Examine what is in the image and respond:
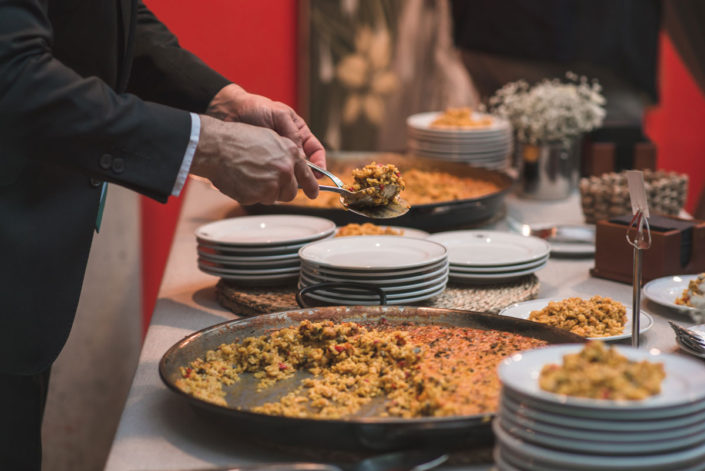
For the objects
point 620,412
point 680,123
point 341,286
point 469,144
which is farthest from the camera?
point 680,123

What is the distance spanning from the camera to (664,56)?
15.1 feet

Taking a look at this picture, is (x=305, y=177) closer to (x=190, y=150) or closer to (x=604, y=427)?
(x=190, y=150)

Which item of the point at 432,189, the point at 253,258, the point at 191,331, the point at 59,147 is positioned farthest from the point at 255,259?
the point at 432,189

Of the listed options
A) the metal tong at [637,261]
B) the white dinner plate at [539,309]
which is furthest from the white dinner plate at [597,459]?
the white dinner plate at [539,309]

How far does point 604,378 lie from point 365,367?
471 mm

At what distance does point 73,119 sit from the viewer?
1.13 metres

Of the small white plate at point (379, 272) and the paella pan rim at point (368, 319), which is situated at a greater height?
the small white plate at point (379, 272)

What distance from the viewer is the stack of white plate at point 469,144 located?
2750 millimetres

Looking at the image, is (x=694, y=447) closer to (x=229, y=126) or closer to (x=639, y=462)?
(x=639, y=462)

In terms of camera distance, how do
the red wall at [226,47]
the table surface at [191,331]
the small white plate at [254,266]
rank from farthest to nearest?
the red wall at [226,47]
the small white plate at [254,266]
the table surface at [191,331]

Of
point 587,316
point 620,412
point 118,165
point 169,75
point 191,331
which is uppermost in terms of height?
point 169,75

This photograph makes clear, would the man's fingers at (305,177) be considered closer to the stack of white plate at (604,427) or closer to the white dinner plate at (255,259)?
the white dinner plate at (255,259)

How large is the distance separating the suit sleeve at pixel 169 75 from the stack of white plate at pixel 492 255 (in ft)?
1.96

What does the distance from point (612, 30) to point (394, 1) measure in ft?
4.12
